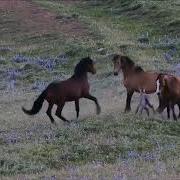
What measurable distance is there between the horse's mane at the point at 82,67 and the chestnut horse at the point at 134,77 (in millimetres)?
746

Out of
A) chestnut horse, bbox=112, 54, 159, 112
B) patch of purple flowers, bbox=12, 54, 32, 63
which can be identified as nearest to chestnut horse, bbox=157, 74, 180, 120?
chestnut horse, bbox=112, 54, 159, 112

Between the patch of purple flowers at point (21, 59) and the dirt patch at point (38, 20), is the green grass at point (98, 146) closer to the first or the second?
the patch of purple flowers at point (21, 59)

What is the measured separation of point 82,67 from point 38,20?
24.0m

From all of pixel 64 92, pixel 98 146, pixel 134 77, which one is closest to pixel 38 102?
pixel 64 92

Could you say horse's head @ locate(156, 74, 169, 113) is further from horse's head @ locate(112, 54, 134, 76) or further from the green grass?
horse's head @ locate(112, 54, 134, 76)

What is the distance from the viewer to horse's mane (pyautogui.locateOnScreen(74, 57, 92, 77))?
51.2 feet

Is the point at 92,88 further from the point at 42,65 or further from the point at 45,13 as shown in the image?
the point at 45,13

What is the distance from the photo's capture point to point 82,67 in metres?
15.8

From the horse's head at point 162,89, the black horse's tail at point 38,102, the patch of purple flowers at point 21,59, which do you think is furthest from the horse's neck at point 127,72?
the patch of purple flowers at point 21,59

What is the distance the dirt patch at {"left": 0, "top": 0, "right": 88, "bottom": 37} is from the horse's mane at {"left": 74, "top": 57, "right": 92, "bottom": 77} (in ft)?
61.6

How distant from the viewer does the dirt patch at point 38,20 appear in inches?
1423

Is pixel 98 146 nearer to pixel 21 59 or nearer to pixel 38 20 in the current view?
pixel 21 59

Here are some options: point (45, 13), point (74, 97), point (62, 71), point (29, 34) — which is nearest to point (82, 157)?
point (74, 97)

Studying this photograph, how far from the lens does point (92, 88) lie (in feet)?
74.0
